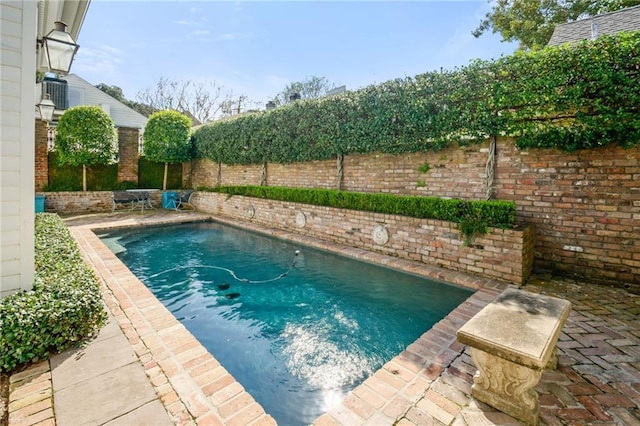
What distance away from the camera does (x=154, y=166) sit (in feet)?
43.0

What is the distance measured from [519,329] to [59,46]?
521 centimetres

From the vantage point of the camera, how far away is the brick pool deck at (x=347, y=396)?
181 centimetres

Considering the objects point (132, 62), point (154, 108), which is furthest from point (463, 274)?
point (154, 108)

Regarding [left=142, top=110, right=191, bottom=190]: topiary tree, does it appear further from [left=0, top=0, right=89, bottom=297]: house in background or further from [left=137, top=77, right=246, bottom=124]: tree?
[left=137, top=77, right=246, bottom=124]: tree

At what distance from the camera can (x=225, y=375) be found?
A: 7.27 ft

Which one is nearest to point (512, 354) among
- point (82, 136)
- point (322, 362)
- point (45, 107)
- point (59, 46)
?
point (322, 362)

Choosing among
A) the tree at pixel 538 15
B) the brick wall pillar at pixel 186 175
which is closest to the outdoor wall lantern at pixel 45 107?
the brick wall pillar at pixel 186 175

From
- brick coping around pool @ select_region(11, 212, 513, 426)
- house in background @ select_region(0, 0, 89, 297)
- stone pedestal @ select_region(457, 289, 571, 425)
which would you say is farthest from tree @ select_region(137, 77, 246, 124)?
stone pedestal @ select_region(457, 289, 571, 425)

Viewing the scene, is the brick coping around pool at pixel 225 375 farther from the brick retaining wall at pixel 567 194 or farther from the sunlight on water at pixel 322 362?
the brick retaining wall at pixel 567 194

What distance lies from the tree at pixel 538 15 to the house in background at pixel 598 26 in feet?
17.8

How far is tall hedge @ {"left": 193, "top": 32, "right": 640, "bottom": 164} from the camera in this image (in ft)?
12.9

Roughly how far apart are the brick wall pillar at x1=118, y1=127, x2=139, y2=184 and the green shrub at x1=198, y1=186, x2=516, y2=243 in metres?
8.71

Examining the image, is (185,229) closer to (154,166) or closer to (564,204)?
(154,166)

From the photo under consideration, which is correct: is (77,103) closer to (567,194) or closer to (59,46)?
(59,46)
